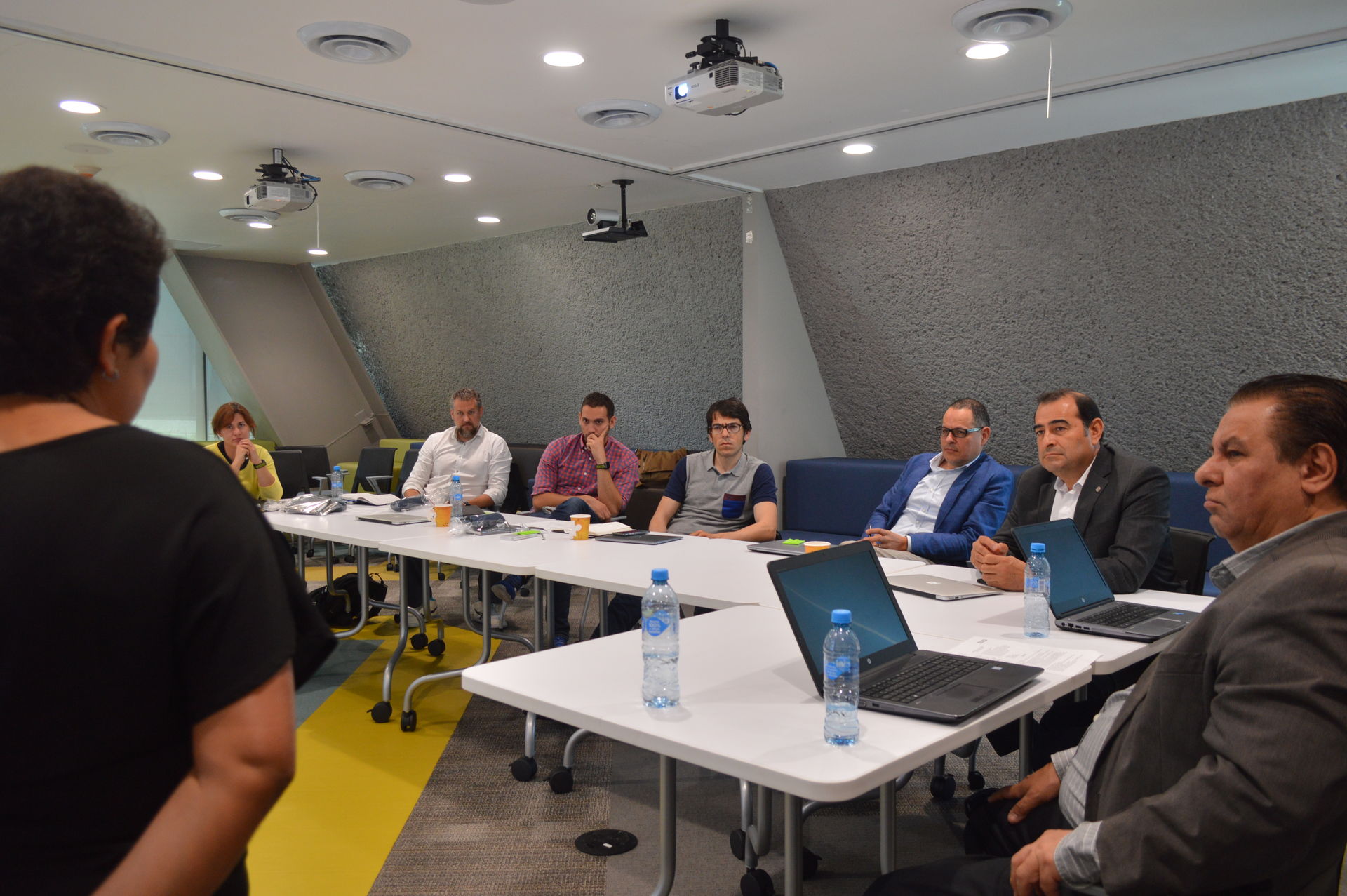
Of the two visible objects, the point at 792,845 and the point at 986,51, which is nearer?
the point at 792,845

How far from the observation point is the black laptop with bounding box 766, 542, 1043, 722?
1.66m

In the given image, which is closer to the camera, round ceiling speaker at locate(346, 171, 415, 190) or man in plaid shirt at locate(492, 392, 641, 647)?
man in plaid shirt at locate(492, 392, 641, 647)

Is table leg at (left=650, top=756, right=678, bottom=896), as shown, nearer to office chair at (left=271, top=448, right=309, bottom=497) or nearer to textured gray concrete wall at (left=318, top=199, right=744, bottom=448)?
textured gray concrete wall at (left=318, top=199, right=744, bottom=448)

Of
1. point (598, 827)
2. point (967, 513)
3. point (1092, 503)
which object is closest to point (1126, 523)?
point (1092, 503)

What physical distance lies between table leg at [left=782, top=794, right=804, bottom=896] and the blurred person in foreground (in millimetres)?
1069

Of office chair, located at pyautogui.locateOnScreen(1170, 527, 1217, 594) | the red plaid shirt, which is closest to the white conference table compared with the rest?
office chair, located at pyautogui.locateOnScreen(1170, 527, 1217, 594)

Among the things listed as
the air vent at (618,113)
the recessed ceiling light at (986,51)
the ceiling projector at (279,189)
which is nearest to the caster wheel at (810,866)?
the recessed ceiling light at (986,51)

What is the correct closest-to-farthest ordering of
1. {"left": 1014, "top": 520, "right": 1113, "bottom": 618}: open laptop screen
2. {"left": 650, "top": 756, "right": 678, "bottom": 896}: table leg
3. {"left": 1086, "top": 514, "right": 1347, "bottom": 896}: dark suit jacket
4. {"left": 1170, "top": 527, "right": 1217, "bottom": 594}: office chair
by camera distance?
1. {"left": 1086, "top": 514, "right": 1347, "bottom": 896}: dark suit jacket
2. {"left": 650, "top": 756, "right": 678, "bottom": 896}: table leg
3. {"left": 1014, "top": 520, "right": 1113, "bottom": 618}: open laptop screen
4. {"left": 1170, "top": 527, "right": 1217, "bottom": 594}: office chair

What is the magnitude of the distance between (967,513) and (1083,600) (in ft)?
4.37

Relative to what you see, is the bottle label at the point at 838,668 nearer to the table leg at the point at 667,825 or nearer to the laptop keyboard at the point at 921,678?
the laptop keyboard at the point at 921,678

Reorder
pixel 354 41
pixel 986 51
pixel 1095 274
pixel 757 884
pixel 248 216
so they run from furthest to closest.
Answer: pixel 248 216 < pixel 1095 274 < pixel 986 51 < pixel 354 41 < pixel 757 884

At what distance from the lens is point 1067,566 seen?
7.97 ft

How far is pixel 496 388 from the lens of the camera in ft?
28.4

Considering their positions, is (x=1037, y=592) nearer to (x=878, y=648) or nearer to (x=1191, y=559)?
(x=878, y=648)
